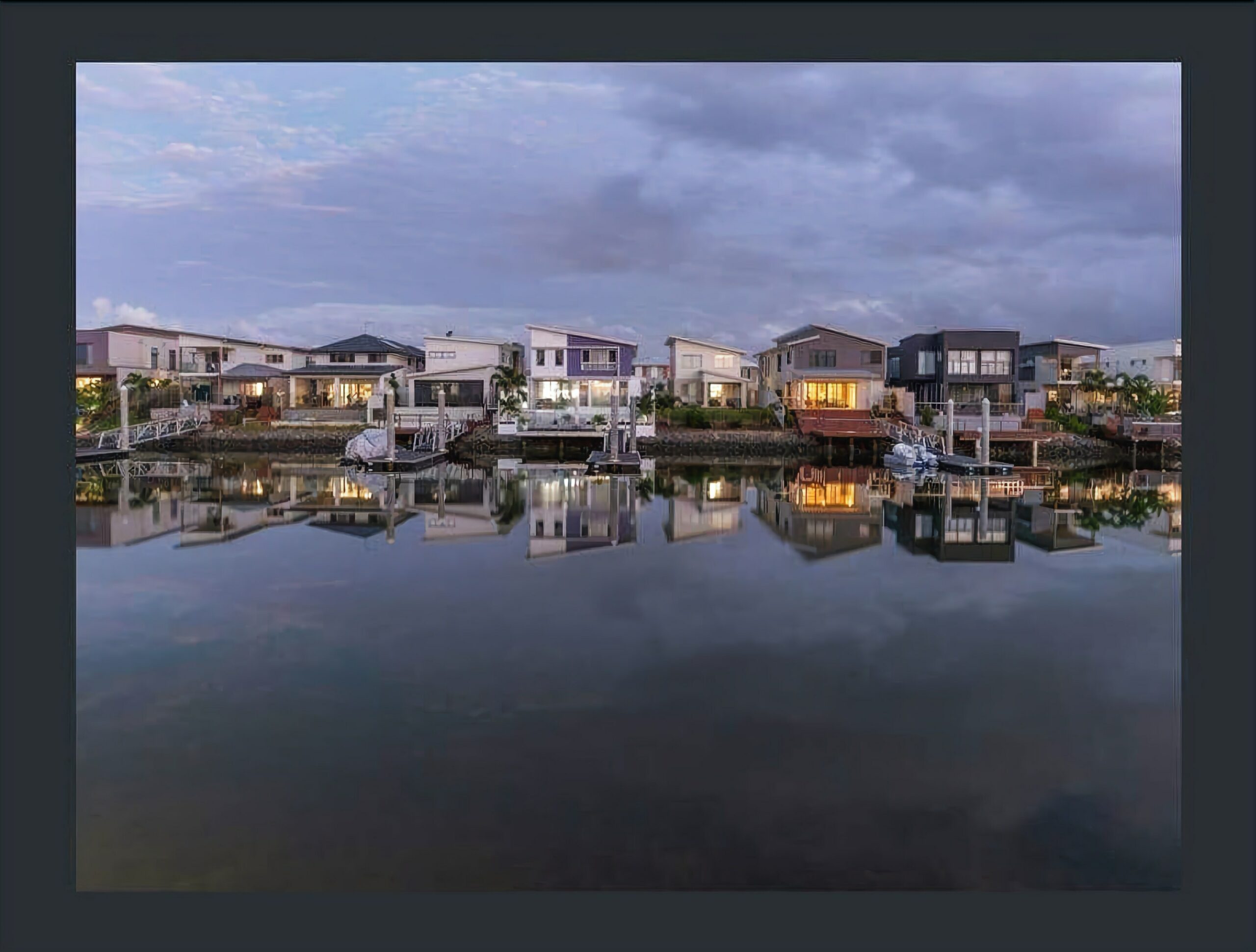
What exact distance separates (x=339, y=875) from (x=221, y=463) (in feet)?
116

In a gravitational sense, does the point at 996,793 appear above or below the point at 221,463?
below

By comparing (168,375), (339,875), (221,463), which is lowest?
(339,875)

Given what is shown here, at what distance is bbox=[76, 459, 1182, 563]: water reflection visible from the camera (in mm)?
19000

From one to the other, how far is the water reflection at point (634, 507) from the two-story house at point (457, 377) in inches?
572

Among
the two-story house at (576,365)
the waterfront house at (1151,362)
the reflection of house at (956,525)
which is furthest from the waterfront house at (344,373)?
the waterfront house at (1151,362)

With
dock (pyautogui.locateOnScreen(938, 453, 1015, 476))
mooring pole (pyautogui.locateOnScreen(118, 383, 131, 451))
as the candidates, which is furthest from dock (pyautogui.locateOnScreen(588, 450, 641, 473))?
mooring pole (pyautogui.locateOnScreen(118, 383, 131, 451))

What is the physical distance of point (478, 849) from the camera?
5.71 m

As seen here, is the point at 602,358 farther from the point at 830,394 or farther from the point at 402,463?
the point at 402,463

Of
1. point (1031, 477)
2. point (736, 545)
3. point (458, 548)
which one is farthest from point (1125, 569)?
point (1031, 477)

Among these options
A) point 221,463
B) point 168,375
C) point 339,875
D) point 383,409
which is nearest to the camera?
point 339,875

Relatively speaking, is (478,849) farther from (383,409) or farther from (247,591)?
(383,409)

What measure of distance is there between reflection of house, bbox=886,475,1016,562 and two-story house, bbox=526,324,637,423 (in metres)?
22.6

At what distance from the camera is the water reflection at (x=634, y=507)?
19000mm

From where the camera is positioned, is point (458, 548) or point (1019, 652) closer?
point (1019, 652)
